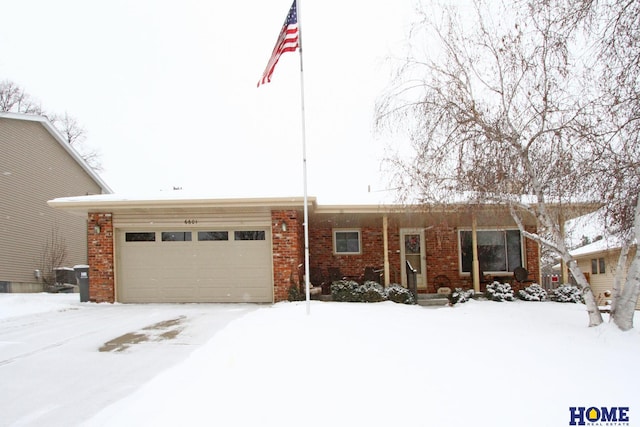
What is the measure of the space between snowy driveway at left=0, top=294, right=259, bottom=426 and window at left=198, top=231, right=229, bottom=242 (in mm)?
1844

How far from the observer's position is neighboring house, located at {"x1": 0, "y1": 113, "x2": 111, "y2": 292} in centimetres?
1697

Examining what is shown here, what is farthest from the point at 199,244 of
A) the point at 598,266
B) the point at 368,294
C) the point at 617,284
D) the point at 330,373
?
the point at 598,266

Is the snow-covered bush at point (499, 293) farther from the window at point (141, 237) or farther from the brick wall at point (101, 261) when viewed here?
the brick wall at point (101, 261)

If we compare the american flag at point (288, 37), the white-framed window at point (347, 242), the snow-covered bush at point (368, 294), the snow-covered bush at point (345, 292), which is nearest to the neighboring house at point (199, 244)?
the snow-covered bush at point (368, 294)

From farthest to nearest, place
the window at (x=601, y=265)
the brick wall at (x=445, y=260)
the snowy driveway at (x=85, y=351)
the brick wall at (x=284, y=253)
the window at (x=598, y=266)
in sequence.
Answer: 1. the window at (x=598, y=266)
2. the window at (x=601, y=265)
3. the brick wall at (x=445, y=260)
4. the brick wall at (x=284, y=253)
5. the snowy driveway at (x=85, y=351)

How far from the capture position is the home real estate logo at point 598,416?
4.39 metres

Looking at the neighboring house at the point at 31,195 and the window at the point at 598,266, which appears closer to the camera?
the neighboring house at the point at 31,195

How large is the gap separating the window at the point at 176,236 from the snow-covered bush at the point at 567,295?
372 inches

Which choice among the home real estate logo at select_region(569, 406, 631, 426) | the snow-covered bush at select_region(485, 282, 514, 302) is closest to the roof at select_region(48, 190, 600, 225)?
the snow-covered bush at select_region(485, 282, 514, 302)

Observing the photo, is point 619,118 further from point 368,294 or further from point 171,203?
point 171,203

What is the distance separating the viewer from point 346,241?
15438mm

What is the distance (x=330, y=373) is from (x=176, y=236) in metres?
8.43

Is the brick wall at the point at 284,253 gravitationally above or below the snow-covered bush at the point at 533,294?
above

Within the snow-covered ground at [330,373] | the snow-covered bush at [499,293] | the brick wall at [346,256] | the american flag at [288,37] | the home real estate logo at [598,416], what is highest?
the american flag at [288,37]
